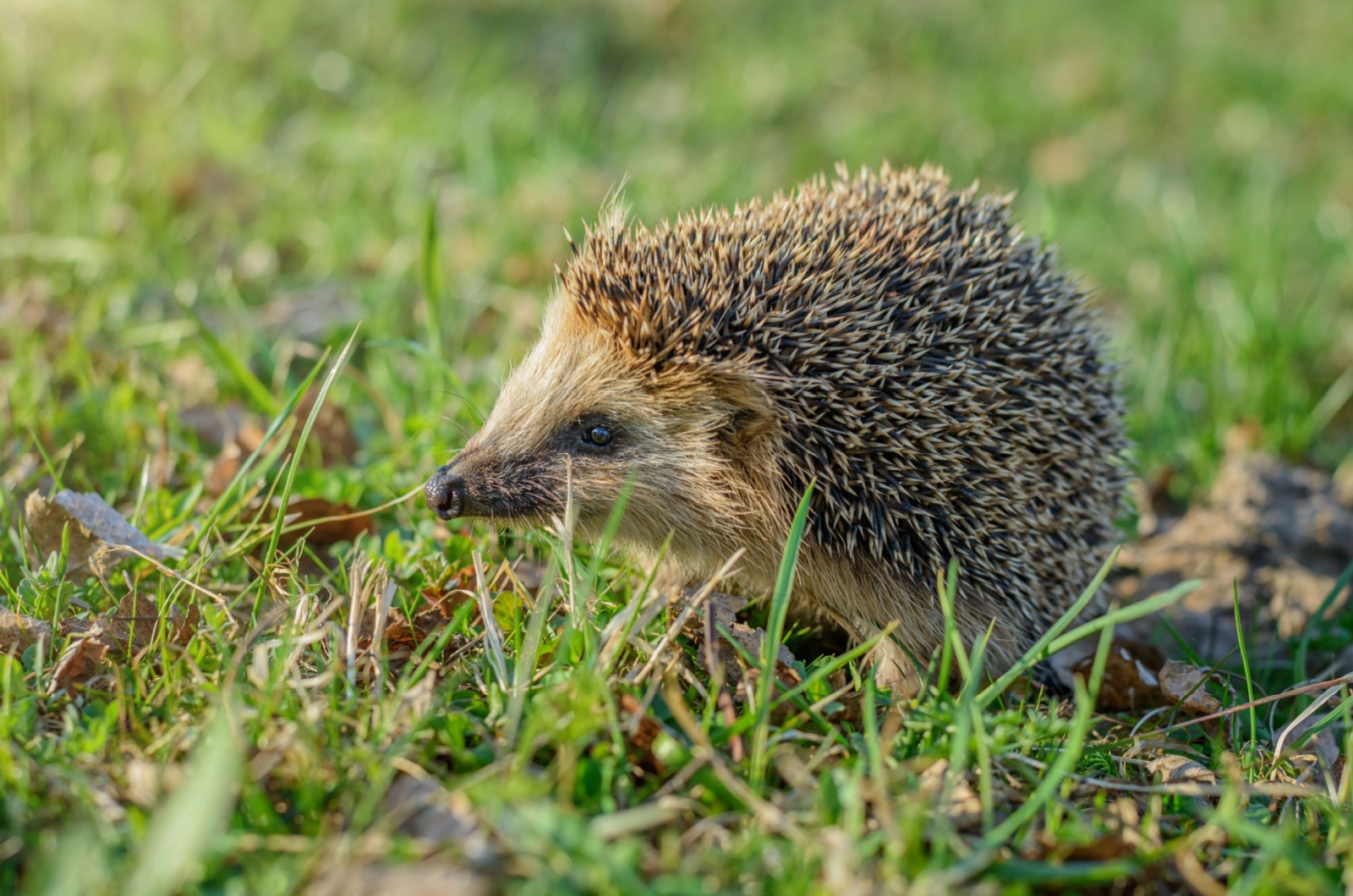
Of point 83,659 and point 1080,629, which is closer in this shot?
point 1080,629

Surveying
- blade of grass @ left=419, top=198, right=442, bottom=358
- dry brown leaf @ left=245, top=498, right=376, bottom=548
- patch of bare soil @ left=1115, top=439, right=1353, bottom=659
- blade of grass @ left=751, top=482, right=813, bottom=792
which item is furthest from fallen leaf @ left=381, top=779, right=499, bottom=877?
patch of bare soil @ left=1115, top=439, right=1353, bottom=659

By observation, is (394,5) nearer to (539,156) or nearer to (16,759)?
(539,156)

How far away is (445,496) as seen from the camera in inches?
127

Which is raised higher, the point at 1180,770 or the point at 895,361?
the point at 895,361

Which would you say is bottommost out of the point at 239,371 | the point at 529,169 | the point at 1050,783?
the point at 1050,783

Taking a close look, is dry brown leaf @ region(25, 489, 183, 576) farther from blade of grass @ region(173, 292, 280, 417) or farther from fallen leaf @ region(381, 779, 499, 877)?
fallen leaf @ region(381, 779, 499, 877)

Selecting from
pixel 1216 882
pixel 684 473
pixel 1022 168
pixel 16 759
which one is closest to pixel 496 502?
pixel 684 473

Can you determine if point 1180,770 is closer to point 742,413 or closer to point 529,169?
point 742,413

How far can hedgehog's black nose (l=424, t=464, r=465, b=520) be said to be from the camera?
3.23 meters

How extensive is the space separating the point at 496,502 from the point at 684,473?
574 mm

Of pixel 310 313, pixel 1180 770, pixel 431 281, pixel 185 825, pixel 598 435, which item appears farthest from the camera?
pixel 310 313

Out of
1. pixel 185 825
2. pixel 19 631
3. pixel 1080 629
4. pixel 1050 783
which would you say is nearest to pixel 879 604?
pixel 1080 629

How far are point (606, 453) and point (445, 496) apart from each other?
0.52 m

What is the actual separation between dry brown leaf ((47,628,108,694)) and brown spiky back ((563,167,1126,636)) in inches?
63.2
